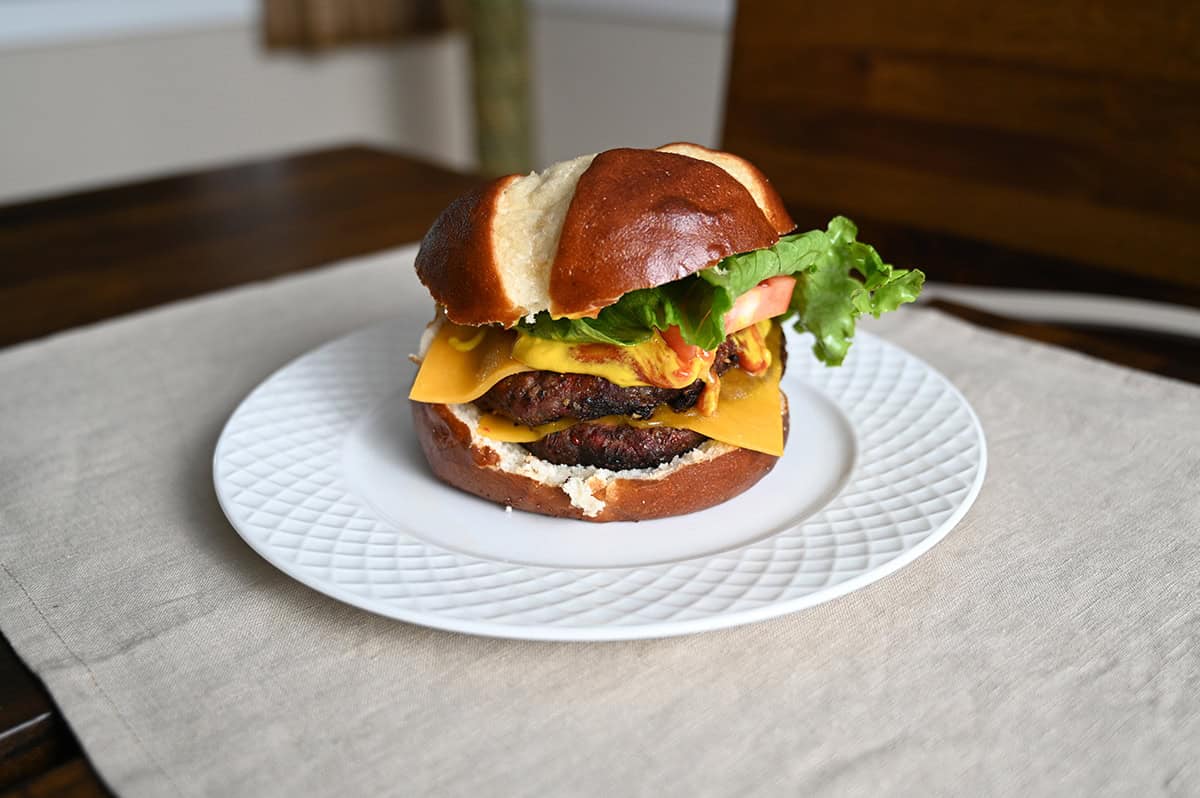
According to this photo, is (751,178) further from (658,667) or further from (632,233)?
(658,667)

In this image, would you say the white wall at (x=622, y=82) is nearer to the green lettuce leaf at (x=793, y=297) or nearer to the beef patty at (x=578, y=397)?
the green lettuce leaf at (x=793, y=297)

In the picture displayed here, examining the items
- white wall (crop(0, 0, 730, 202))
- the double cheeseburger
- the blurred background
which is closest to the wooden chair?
the blurred background

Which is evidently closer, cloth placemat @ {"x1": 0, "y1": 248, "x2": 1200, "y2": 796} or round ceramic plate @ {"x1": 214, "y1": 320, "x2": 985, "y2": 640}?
cloth placemat @ {"x1": 0, "y1": 248, "x2": 1200, "y2": 796}

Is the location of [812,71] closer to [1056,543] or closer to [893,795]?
[1056,543]

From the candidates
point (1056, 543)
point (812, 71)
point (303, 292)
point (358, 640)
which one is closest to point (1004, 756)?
point (1056, 543)

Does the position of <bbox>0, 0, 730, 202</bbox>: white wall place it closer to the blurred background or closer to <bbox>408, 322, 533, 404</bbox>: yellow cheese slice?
the blurred background

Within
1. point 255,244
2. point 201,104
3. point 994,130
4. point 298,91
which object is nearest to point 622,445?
point 255,244
